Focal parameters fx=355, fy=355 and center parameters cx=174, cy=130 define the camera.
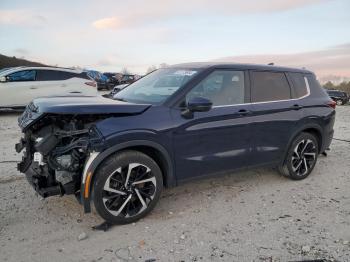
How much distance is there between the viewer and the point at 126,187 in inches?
154

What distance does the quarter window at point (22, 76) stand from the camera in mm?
12000

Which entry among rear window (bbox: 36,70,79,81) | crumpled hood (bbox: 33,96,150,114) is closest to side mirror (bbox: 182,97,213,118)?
crumpled hood (bbox: 33,96,150,114)

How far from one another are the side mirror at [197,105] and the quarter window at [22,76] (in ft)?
31.5

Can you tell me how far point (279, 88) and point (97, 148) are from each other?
3017 mm

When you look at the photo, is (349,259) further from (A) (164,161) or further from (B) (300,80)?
(B) (300,80)

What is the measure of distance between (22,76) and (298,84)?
9.74 m

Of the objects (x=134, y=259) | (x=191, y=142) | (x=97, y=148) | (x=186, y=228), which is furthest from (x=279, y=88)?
(x=134, y=259)

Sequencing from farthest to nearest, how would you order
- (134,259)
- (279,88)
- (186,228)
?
(279,88)
(186,228)
(134,259)

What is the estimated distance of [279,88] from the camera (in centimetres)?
534

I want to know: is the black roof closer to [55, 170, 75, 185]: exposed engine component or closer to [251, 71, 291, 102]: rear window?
[251, 71, 291, 102]: rear window

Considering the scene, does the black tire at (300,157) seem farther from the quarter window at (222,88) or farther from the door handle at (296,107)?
the quarter window at (222,88)

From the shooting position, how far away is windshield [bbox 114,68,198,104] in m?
4.35

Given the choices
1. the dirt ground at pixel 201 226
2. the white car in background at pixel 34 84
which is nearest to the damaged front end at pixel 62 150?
the dirt ground at pixel 201 226

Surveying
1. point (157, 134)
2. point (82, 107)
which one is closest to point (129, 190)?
point (157, 134)
